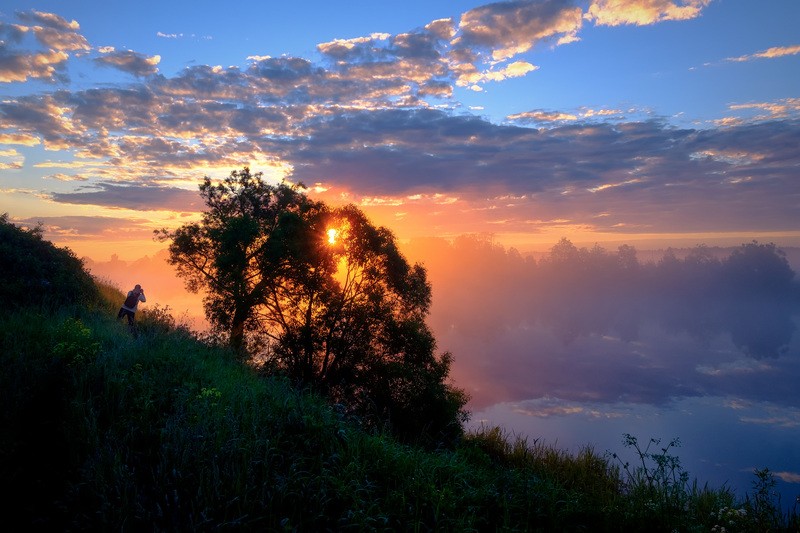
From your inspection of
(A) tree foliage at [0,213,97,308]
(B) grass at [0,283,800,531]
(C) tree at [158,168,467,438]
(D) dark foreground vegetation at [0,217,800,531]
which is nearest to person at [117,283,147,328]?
(A) tree foliage at [0,213,97,308]

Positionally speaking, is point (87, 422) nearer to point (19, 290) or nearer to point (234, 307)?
point (19, 290)

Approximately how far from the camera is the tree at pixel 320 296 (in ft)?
72.4

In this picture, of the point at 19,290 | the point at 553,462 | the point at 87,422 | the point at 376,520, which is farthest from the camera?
the point at 19,290

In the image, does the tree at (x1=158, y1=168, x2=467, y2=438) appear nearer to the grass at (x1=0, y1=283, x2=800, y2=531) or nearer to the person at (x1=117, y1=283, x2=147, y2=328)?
the person at (x1=117, y1=283, x2=147, y2=328)

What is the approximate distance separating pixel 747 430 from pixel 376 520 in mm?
168523

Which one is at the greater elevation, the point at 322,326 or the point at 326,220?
the point at 326,220

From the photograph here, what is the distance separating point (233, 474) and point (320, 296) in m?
17.3

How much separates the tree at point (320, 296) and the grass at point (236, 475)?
1314cm

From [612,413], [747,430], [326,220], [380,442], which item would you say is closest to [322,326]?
[326,220]

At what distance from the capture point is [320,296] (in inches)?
882

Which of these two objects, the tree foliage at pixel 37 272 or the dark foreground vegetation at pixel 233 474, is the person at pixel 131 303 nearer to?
the tree foliage at pixel 37 272

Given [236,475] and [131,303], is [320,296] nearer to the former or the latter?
[131,303]

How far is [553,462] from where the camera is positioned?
1412 cm

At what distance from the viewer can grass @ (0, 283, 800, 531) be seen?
501 cm
